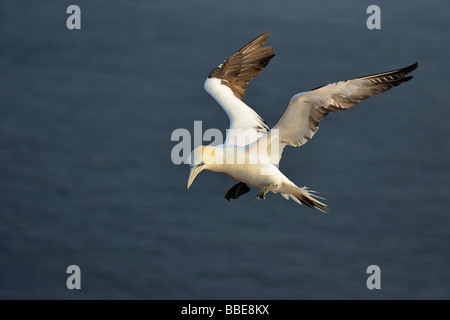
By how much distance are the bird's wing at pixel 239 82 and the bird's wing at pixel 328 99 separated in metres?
1.28

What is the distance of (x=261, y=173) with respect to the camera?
12.6 metres

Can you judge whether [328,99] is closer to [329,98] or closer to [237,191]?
[329,98]

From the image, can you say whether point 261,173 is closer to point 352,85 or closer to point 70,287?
point 352,85

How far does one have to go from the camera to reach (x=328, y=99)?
12.0 meters

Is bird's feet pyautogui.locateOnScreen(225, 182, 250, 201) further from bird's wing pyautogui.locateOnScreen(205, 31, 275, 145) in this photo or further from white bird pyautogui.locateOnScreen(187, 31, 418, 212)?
bird's wing pyautogui.locateOnScreen(205, 31, 275, 145)

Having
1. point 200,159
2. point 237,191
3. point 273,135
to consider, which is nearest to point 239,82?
point 237,191

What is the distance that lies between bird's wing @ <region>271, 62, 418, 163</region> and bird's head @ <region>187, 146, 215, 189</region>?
2.87ft

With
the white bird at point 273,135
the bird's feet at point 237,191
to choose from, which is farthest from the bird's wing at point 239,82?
the bird's feet at point 237,191

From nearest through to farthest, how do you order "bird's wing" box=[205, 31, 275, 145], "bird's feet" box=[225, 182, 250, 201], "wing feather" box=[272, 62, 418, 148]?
"wing feather" box=[272, 62, 418, 148] → "bird's feet" box=[225, 182, 250, 201] → "bird's wing" box=[205, 31, 275, 145]

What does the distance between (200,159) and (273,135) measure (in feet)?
3.35

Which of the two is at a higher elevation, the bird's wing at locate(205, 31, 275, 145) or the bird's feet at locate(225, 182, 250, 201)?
the bird's wing at locate(205, 31, 275, 145)

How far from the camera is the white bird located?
1195cm

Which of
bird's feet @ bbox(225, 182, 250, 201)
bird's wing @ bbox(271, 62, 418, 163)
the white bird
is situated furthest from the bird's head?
bird's feet @ bbox(225, 182, 250, 201)

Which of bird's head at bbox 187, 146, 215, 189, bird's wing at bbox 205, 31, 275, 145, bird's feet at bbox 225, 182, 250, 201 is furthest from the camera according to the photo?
bird's wing at bbox 205, 31, 275, 145
